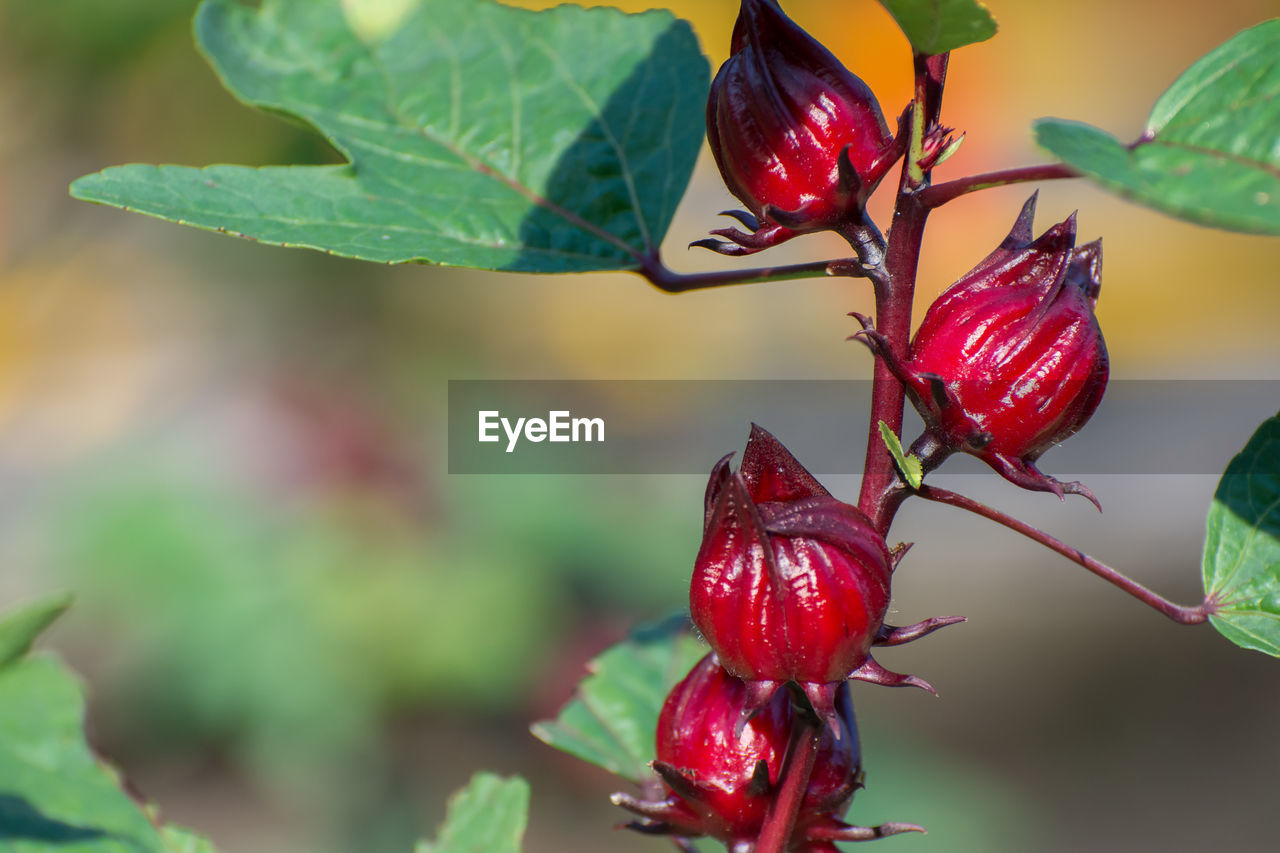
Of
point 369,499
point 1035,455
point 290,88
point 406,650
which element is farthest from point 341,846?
point 1035,455

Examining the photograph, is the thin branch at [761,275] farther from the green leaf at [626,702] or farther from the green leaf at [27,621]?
the green leaf at [27,621]

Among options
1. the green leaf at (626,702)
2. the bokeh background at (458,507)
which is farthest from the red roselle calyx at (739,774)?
the bokeh background at (458,507)

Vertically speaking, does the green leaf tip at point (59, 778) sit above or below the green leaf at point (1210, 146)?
below

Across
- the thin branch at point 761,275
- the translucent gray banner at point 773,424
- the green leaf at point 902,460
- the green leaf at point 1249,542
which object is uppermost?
the thin branch at point 761,275

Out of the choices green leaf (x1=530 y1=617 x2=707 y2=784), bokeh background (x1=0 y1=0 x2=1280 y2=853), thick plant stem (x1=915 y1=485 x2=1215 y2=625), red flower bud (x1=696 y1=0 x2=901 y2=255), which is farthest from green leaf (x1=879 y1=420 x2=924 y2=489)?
bokeh background (x1=0 y1=0 x2=1280 y2=853)

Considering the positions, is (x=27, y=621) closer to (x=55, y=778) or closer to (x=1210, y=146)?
(x=55, y=778)

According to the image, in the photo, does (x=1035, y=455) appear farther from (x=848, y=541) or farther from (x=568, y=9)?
(x=568, y=9)
